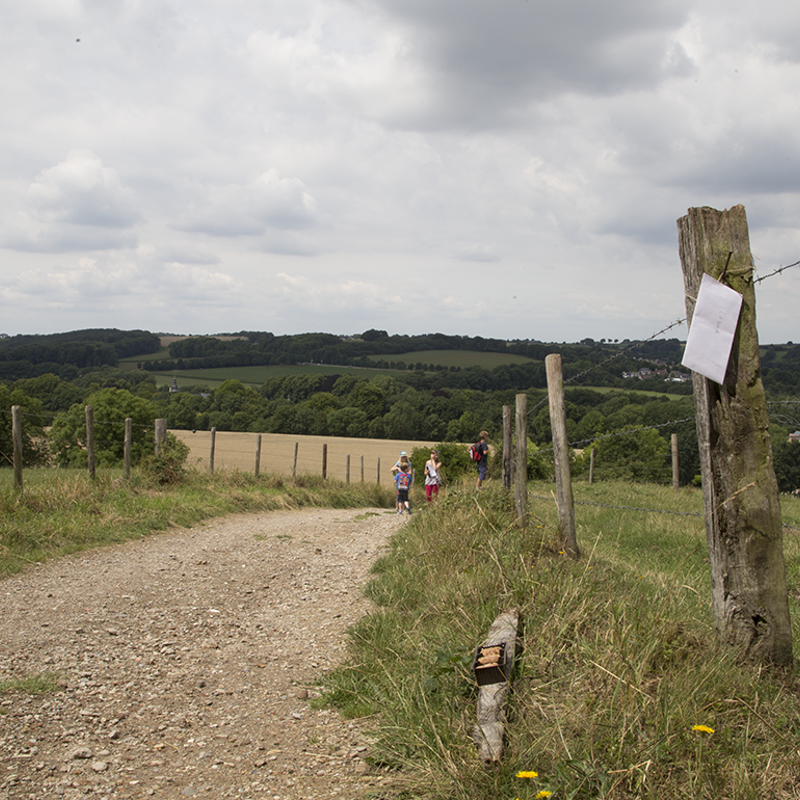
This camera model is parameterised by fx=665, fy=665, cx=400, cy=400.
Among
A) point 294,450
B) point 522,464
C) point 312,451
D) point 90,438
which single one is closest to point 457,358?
point 312,451

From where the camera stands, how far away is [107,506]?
10.7 m

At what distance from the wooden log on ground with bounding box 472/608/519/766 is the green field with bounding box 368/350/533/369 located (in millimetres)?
85643

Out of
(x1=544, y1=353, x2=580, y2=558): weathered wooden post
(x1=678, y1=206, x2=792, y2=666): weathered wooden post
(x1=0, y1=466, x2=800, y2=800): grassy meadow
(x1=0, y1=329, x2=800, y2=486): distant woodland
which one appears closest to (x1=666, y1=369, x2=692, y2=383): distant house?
(x1=0, y1=329, x2=800, y2=486): distant woodland

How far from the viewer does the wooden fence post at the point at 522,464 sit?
7260 millimetres

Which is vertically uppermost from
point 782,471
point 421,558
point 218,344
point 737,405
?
point 218,344

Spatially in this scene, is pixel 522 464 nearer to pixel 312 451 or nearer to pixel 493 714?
pixel 493 714

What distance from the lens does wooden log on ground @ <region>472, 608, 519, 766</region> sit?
282 centimetres

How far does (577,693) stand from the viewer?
2988 millimetres

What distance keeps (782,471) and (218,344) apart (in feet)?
315

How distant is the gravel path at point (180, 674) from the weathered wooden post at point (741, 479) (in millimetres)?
2060

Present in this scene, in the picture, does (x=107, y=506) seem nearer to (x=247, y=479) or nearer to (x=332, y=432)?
(x=247, y=479)

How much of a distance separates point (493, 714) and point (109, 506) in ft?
30.4

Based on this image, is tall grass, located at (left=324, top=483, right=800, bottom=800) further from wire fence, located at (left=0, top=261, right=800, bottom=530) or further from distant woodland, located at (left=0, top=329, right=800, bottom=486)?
wire fence, located at (left=0, top=261, right=800, bottom=530)

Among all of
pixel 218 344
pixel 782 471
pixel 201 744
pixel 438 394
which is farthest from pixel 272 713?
pixel 218 344
